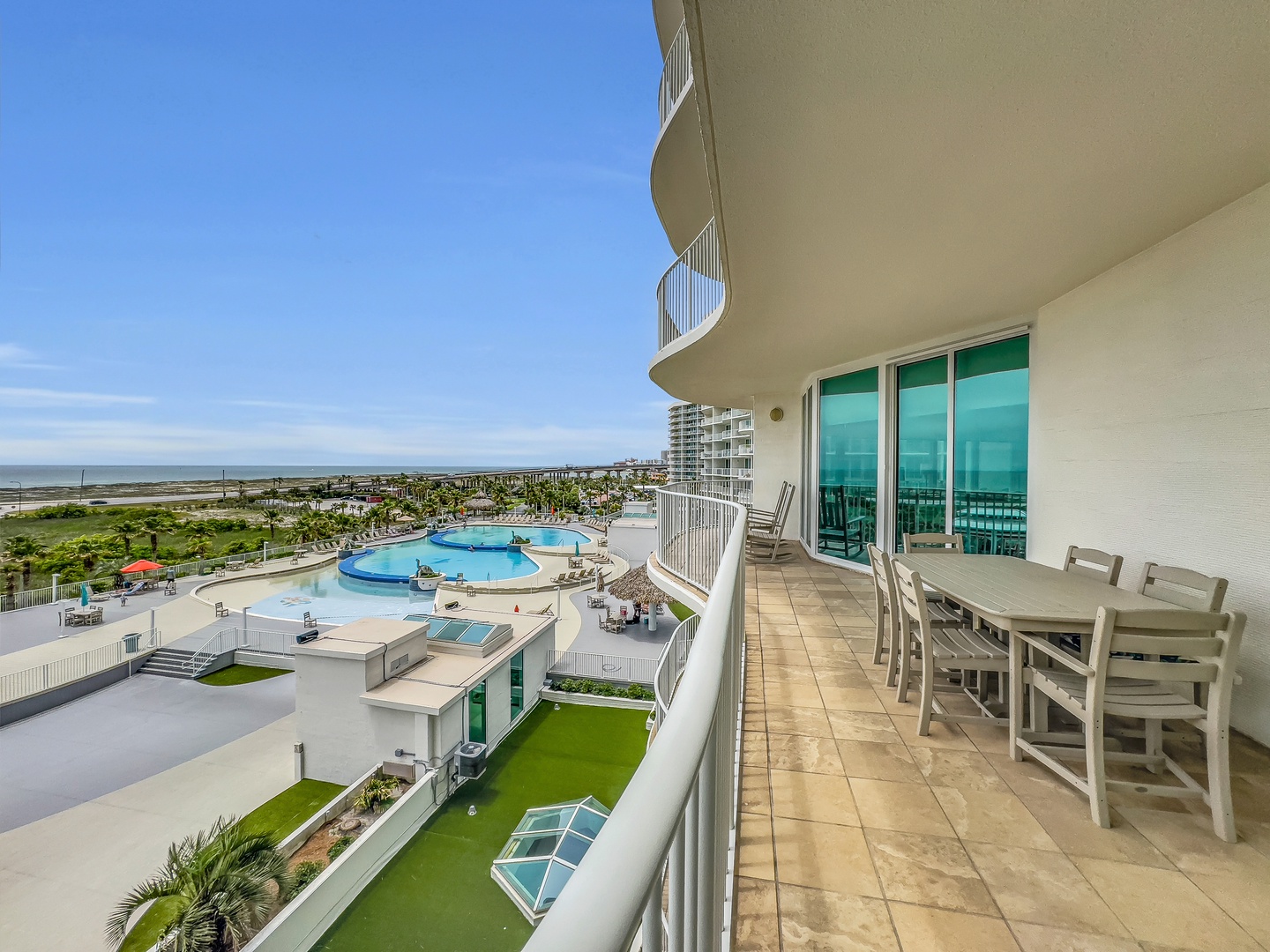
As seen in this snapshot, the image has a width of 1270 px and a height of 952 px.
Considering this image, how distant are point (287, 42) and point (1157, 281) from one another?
53.6m

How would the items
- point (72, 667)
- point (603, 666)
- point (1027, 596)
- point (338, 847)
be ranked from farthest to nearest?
point (72, 667)
point (603, 666)
point (338, 847)
point (1027, 596)

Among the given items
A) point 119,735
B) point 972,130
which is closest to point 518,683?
point 119,735

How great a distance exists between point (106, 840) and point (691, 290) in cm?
1327

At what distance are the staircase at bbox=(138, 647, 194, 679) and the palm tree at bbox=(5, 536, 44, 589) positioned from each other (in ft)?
46.3

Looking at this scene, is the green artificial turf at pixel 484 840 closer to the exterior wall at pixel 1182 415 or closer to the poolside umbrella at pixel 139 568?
the exterior wall at pixel 1182 415

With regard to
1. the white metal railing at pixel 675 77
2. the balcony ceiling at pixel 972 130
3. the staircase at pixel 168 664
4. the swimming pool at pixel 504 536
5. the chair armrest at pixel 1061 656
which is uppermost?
the white metal railing at pixel 675 77

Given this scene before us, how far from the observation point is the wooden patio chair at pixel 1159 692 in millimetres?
2074

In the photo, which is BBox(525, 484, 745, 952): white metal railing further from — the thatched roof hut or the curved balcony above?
the thatched roof hut

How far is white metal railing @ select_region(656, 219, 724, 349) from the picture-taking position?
18.8 feet

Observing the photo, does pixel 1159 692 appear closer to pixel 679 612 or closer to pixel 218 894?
pixel 218 894

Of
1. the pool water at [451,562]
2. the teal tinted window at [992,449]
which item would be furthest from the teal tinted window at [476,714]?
the pool water at [451,562]

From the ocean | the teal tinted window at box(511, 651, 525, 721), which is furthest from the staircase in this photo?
the ocean

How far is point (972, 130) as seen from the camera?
8.15 ft

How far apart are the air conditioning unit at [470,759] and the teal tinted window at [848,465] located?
757cm
